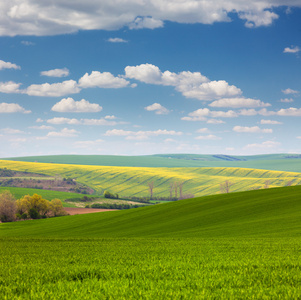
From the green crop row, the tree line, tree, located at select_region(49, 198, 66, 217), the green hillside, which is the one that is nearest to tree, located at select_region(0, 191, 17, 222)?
the tree line

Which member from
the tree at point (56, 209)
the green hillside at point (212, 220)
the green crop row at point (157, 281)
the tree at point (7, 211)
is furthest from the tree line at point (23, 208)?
the green crop row at point (157, 281)

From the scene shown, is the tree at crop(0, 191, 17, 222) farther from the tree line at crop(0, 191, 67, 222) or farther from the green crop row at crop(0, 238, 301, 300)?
the green crop row at crop(0, 238, 301, 300)

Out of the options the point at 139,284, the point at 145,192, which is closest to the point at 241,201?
the point at 139,284

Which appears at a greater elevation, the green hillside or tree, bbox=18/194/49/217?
the green hillside

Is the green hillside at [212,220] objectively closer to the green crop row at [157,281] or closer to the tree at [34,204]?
the green crop row at [157,281]

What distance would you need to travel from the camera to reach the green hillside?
1393 inches

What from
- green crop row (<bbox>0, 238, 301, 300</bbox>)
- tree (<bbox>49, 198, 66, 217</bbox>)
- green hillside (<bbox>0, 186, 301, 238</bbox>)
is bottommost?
tree (<bbox>49, 198, 66, 217</bbox>)

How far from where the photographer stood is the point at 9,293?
7410 mm

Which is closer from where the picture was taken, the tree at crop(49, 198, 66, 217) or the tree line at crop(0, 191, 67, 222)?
the tree line at crop(0, 191, 67, 222)

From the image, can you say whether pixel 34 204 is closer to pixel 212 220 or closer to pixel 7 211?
pixel 7 211

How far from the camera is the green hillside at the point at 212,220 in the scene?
116 feet

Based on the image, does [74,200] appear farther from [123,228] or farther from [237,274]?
[237,274]

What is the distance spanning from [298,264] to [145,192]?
18408 centimetres

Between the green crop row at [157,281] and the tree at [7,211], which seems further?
the tree at [7,211]
